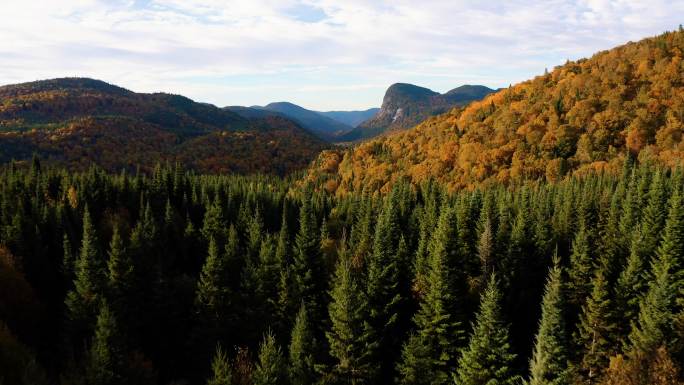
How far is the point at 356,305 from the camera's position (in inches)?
1442

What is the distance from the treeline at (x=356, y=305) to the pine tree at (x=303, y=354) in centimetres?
13

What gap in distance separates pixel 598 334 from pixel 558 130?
105803mm

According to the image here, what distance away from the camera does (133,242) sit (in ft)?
169

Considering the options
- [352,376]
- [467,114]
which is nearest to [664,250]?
[352,376]

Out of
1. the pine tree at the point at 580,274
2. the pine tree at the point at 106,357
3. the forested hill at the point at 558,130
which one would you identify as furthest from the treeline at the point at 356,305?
the forested hill at the point at 558,130

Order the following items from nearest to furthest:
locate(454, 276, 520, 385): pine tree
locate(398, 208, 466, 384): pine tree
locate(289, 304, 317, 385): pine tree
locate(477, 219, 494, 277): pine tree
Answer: locate(454, 276, 520, 385): pine tree
locate(289, 304, 317, 385): pine tree
locate(398, 208, 466, 384): pine tree
locate(477, 219, 494, 277): pine tree

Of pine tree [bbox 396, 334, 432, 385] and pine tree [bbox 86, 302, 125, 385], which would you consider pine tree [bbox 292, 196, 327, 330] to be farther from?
pine tree [bbox 86, 302, 125, 385]

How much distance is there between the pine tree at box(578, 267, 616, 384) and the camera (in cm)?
3978

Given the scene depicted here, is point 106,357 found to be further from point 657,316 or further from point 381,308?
point 657,316

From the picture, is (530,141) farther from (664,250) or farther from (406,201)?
(664,250)

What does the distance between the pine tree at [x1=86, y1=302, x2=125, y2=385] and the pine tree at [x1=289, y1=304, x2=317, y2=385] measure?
1227cm

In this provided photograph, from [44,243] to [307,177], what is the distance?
412 ft

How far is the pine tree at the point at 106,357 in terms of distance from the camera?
98.3 feet

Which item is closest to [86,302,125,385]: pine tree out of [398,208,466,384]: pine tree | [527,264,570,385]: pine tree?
[398,208,466,384]: pine tree
